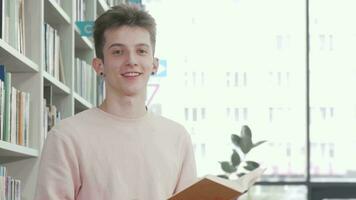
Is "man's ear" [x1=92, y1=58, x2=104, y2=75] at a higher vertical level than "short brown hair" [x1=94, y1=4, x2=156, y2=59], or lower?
lower

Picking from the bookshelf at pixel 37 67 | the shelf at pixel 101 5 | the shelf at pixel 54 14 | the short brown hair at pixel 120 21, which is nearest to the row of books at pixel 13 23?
the bookshelf at pixel 37 67

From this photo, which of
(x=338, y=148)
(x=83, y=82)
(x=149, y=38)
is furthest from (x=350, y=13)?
(x=149, y=38)

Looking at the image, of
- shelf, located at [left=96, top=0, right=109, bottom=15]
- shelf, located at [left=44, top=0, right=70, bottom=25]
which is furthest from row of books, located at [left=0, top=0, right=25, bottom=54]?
shelf, located at [left=96, top=0, right=109, bottom=15]

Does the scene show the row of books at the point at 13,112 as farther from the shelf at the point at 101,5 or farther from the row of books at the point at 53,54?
the shelf at the point at 101,5

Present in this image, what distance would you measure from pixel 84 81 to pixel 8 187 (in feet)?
5.63

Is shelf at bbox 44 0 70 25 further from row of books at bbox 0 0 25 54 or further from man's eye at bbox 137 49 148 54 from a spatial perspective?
man's eye at bbox 137 49 148 54

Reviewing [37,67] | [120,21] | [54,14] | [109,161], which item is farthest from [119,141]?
[54,14]

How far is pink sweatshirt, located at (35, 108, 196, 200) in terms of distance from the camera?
5.71 ft

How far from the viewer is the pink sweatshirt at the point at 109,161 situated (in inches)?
68.6

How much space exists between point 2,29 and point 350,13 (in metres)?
4.01

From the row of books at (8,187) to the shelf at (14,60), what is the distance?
16.1 inches

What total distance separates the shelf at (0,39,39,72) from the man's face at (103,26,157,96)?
92 cm

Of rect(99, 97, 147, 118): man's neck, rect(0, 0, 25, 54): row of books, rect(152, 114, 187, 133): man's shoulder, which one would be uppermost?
rect(0, 0, 25, 54): row of books

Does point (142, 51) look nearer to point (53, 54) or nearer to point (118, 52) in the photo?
point (118, 52)
